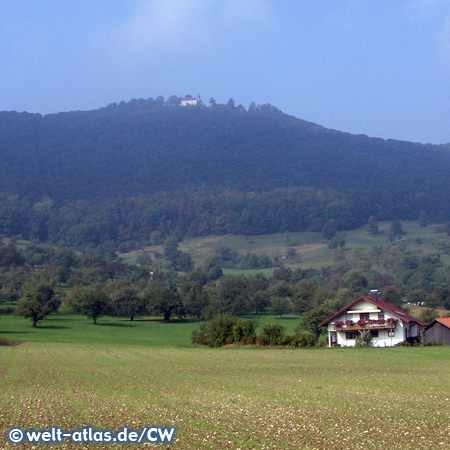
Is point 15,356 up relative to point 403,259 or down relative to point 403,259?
down

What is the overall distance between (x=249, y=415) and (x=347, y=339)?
5907 cm

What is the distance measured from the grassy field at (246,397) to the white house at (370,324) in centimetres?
2231

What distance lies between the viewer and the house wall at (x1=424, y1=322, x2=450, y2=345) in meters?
77.6

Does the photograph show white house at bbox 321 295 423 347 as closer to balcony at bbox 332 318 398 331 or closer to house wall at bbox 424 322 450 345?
balcony at bbox 332 318 398 331

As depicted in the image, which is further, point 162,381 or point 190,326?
point 190,326

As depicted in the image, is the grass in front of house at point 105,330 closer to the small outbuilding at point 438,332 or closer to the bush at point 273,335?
the bush at point 273,335

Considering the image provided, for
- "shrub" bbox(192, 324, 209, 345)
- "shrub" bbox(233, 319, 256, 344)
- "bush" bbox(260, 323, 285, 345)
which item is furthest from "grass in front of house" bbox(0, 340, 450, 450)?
"shrub" bbox(192, 324, 209, 345)

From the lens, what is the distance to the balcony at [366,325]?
80.9 m

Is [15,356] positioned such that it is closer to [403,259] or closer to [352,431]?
[352,431]

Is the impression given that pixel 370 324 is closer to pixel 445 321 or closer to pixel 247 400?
pixel 445 321

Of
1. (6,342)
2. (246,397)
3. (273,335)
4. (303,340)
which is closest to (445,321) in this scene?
(303,340)

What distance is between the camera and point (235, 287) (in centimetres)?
12850

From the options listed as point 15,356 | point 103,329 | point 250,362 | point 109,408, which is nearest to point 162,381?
point 109,408

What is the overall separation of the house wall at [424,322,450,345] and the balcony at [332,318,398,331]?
2.98 m
